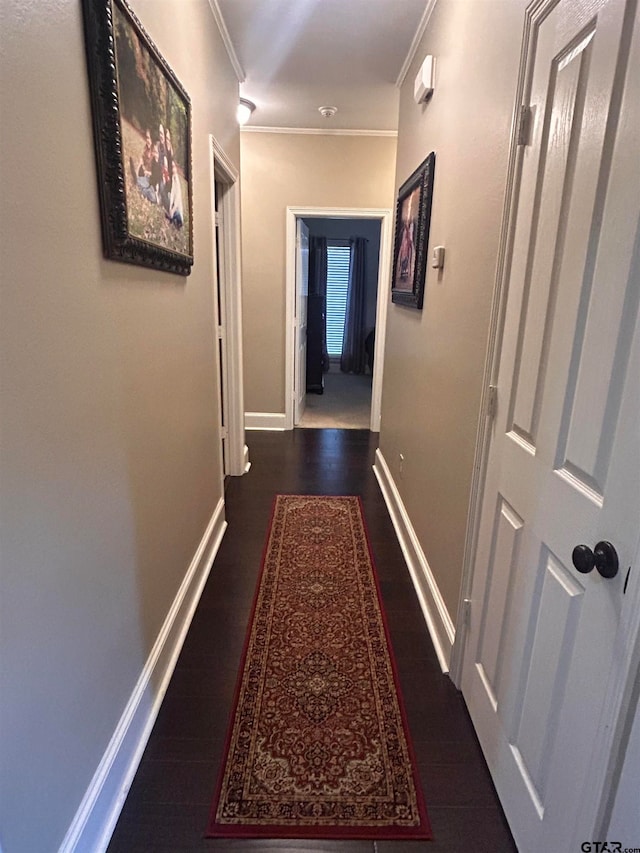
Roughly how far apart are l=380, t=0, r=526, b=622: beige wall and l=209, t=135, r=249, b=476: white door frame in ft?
4.04

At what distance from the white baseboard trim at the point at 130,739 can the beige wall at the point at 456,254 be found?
1095 mm

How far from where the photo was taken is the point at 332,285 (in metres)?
8.34

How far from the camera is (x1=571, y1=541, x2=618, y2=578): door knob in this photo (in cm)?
86

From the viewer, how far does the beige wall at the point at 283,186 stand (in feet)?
13.8

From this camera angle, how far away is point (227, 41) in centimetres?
264

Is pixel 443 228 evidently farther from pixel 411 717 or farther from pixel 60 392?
pixel 411 717

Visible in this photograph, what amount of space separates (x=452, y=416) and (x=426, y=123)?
1.63m

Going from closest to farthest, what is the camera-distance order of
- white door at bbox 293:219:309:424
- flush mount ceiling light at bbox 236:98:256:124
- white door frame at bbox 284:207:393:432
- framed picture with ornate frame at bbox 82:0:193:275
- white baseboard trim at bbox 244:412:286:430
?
framed picture with ornate frame at bbox 82:0:193:275, flush mount ceiling light at bbox 236:98:256:124, white door frame at bbox 284:207:393:432, white door at bbox 293:219:309:424, white baseboard trim at bbox 244:412:286:430

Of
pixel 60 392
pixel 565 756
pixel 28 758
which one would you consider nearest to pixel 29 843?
pixel 28 758

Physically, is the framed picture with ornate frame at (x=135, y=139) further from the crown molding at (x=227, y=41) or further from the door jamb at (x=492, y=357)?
the door jamb at (x=492, y=357)

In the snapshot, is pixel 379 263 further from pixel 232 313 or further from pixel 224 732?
pixel 224 732

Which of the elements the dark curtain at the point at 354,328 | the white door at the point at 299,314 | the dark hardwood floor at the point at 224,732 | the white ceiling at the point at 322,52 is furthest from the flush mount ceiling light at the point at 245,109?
the dark curtain at the point at 354,328

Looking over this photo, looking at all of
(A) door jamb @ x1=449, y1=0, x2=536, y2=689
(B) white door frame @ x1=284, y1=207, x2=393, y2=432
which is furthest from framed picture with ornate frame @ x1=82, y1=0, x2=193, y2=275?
(B) white door frame @ x1=284, y1=207, x2=393, y2=432

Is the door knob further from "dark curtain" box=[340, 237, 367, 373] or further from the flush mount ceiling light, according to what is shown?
"dark curtain" box=[340, 237, 367, 373]
